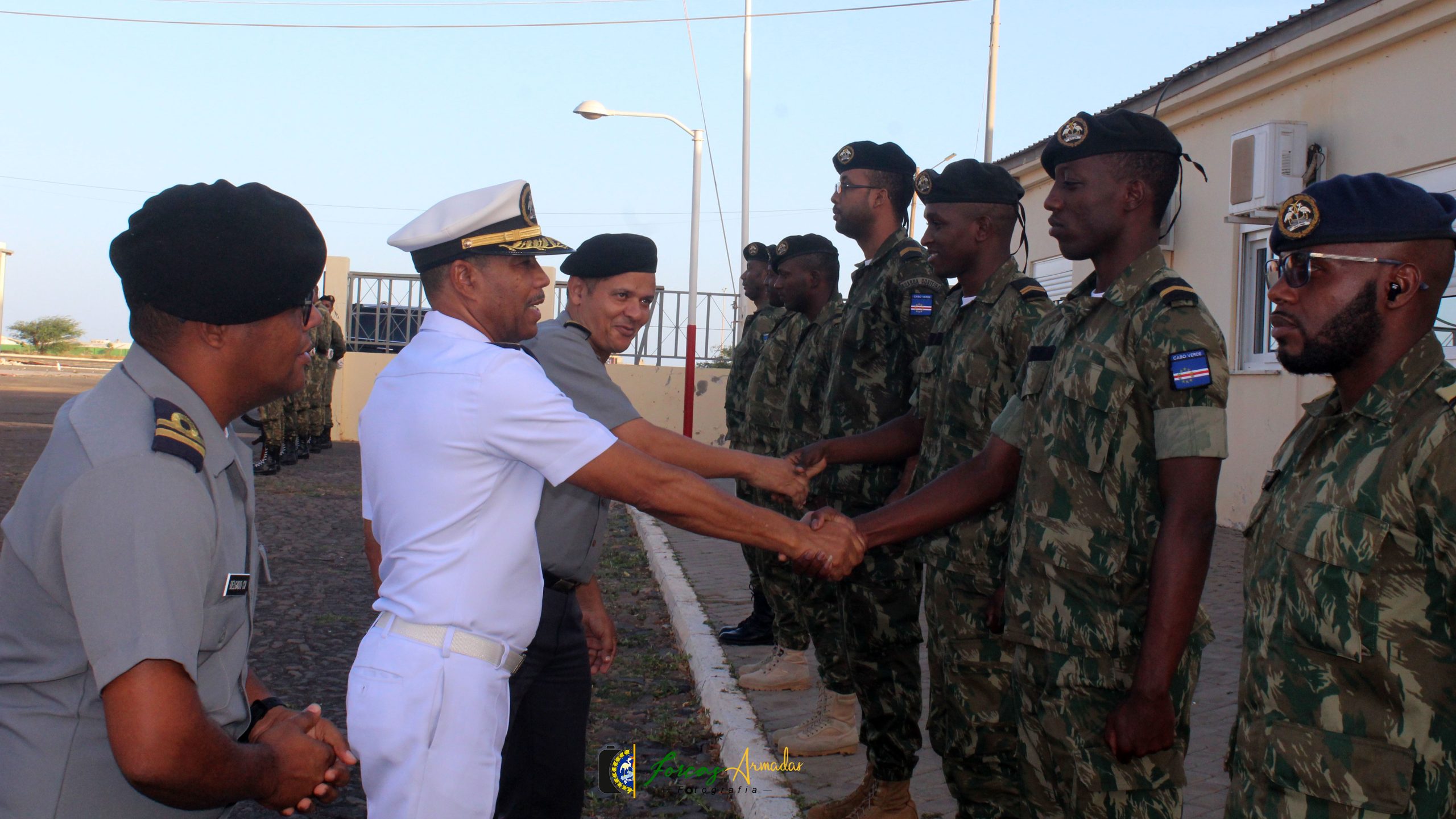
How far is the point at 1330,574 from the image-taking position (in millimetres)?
2002

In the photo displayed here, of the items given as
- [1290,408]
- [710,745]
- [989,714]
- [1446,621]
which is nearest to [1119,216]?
[1446,621]

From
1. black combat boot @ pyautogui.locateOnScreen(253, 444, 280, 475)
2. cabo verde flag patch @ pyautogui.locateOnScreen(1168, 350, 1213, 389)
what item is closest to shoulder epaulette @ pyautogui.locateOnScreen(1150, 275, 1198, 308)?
cabo verde flag patch @ pyautogui.locateOnScreen(1168, 350, 1213, 389)

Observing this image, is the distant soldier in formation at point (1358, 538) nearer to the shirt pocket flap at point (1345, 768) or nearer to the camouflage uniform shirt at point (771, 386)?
the shirt pocket flap at point (1345, 768)

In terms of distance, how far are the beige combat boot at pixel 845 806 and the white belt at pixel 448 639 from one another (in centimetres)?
209

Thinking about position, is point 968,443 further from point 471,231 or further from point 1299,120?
point 1299,120

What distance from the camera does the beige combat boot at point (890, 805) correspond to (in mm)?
3953

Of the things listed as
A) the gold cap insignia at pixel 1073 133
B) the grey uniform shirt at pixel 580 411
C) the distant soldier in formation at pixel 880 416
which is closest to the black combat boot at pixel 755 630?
the distant soldier in formation at pixel 880 416

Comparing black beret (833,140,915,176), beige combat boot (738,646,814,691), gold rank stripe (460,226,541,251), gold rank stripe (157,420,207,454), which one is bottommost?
beige combat boot (738,646,814,691)

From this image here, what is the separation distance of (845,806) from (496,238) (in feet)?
8.43

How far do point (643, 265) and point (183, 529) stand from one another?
2159 millimetres

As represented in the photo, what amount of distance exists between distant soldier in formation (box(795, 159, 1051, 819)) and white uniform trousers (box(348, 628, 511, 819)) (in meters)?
1.64

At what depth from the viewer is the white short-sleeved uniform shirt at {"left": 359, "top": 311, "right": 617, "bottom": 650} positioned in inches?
88.9

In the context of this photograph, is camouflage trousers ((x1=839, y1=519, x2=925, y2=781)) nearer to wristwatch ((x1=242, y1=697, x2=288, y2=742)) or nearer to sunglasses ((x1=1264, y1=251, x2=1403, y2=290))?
sunglasses ((x1=1264, y1=251, x2=1403, y2=290))

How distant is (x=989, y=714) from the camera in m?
3.36
